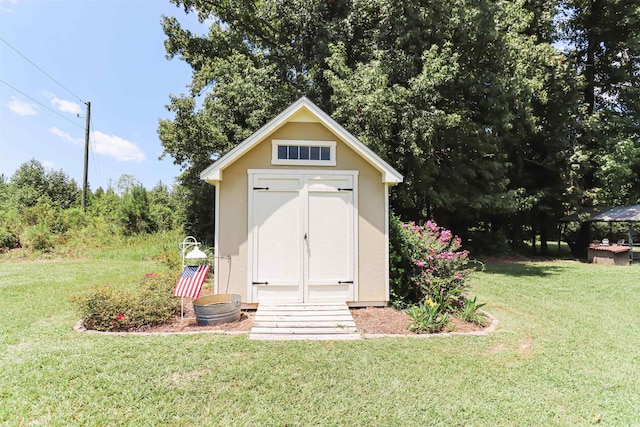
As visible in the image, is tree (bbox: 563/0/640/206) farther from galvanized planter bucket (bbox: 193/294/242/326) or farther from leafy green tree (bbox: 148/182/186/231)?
leafy green tree (bbox: 148/182/186/231)

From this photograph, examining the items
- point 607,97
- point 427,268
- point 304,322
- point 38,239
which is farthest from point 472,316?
point 607,97

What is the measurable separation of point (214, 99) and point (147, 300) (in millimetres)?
11407

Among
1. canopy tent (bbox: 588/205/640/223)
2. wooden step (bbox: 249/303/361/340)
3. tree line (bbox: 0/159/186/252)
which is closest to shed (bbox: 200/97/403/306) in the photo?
wooden step (bbox: 249/303/361/340)

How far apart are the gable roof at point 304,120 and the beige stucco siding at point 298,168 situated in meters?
0.16

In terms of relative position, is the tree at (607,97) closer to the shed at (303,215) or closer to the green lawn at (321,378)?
the green lawn at (321,378)

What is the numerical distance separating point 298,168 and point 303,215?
0.99 meters

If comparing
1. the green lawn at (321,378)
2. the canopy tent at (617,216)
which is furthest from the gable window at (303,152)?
the canopy tent at (617,216)

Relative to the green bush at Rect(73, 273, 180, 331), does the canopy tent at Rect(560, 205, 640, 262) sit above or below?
above

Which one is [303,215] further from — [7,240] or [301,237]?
[7,240]

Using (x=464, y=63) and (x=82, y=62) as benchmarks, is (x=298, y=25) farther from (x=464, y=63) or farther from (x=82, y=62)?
(x=82, y=62)

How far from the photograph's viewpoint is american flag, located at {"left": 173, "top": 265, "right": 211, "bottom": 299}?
5355mm

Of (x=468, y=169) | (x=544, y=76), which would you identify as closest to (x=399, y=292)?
(x=468, y=169)

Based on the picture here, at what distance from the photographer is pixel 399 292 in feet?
22.3

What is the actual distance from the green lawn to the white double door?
1.61m
